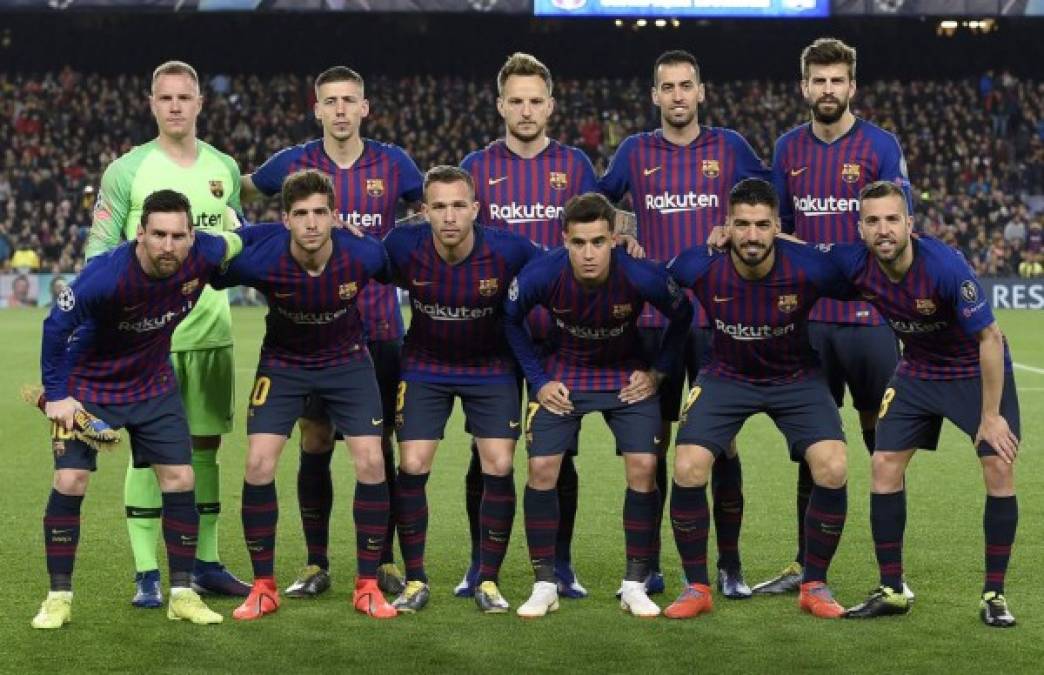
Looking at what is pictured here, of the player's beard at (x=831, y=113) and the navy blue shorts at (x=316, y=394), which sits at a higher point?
the player's beard at (x=831, y=113)

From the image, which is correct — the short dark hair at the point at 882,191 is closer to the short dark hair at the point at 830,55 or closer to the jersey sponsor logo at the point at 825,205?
the jersey sponsor logo at the point at 825,205

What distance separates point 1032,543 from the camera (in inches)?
327

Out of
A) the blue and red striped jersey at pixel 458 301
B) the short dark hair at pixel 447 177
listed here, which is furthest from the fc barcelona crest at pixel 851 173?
the short dark hair at pixel 447 177

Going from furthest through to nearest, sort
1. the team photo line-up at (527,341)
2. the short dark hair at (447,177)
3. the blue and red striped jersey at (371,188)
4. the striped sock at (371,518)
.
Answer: the blue and red striped jersey at (371,188) → the striped sock at (371,518) → the short dark hair at (447,177) → the team photo line-up at (527,341)

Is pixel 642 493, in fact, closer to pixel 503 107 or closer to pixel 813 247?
pixel 813 247

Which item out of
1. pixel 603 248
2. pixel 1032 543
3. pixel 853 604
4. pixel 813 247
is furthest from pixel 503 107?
pixel 1032 543

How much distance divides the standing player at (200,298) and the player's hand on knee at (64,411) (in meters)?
0.74

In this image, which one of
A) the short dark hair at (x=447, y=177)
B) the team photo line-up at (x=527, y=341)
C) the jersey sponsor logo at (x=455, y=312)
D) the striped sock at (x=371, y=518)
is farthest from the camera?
the jersey sponsor logo at (x=455, y=312)

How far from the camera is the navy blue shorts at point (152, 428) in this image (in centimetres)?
668

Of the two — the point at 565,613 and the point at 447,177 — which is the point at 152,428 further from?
the point at 565,613

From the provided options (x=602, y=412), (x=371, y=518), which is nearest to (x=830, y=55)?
(x=602, y=412)

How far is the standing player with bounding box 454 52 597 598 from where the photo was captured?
7316mm

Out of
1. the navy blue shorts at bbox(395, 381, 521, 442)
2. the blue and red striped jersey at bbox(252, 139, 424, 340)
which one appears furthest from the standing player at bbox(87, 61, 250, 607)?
the navy blue shorts at bbox(395, 381, 521, 442)

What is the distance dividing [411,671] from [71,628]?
1535mm
